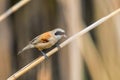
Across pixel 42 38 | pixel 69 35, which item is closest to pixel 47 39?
pixel 42 38

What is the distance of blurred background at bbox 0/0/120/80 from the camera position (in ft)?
6.00

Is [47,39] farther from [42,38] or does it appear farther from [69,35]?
[69,35]

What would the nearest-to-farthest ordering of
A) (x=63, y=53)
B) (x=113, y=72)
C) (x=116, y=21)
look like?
(x=113, y=72) < (x=116, y=21) < (x=63, y=53)

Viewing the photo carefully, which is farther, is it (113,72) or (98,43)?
(98,43)

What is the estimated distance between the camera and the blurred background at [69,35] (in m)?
1.83

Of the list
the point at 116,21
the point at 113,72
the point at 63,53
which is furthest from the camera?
the point at 63,53

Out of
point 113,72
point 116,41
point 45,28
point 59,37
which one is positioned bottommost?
point 113,72

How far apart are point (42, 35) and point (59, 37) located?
9 centimetres

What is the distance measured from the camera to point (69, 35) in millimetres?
1939

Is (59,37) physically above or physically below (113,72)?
above

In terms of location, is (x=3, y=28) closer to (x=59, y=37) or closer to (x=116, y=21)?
(x=59, y=37)

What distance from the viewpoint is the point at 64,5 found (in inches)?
74.7

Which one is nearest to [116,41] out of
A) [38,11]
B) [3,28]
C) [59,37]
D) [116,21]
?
[116,21]

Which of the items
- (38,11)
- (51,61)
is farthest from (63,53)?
(38,11)
